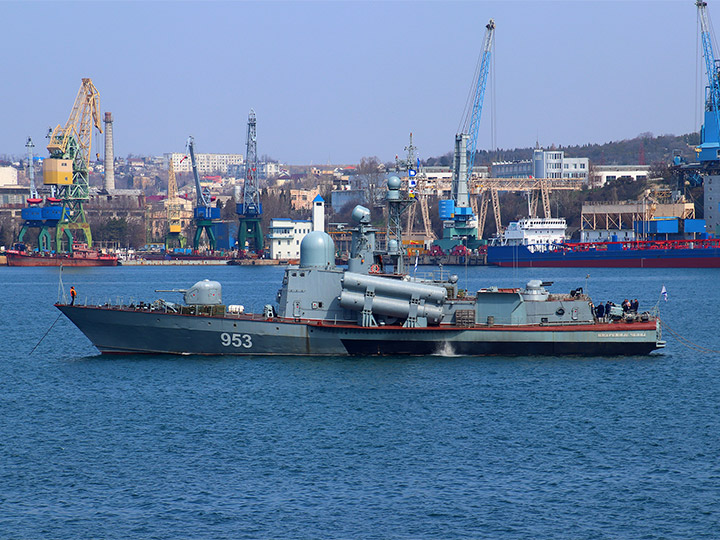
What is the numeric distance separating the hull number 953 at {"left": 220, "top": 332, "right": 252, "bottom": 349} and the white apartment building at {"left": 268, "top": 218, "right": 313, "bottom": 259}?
129868mm

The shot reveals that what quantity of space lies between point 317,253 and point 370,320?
155 inches

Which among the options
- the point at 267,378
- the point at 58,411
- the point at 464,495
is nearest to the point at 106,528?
the point at 464,495

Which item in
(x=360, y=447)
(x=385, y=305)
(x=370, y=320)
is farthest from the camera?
(x=370, y=320)

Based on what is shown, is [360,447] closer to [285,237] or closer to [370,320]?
[370,320]

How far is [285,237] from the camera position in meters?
174

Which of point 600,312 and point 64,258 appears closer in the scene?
point 600,312

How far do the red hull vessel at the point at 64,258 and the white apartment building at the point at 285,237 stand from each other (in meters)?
28.5

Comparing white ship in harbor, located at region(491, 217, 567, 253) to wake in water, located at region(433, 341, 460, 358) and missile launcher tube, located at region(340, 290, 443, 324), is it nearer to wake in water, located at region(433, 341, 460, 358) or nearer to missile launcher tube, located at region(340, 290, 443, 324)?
wake in water, located at region(433, 341, 460, 358)

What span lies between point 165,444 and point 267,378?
10.1 m

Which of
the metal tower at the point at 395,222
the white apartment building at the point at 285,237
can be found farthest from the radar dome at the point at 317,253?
the white apartment building at the point at 285,237

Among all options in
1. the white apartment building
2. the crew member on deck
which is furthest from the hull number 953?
the white apartment building

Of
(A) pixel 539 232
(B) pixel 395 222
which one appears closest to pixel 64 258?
(A) pixel 539 232

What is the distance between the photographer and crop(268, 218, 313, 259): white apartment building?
17400 centimetres

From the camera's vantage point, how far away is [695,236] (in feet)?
483
